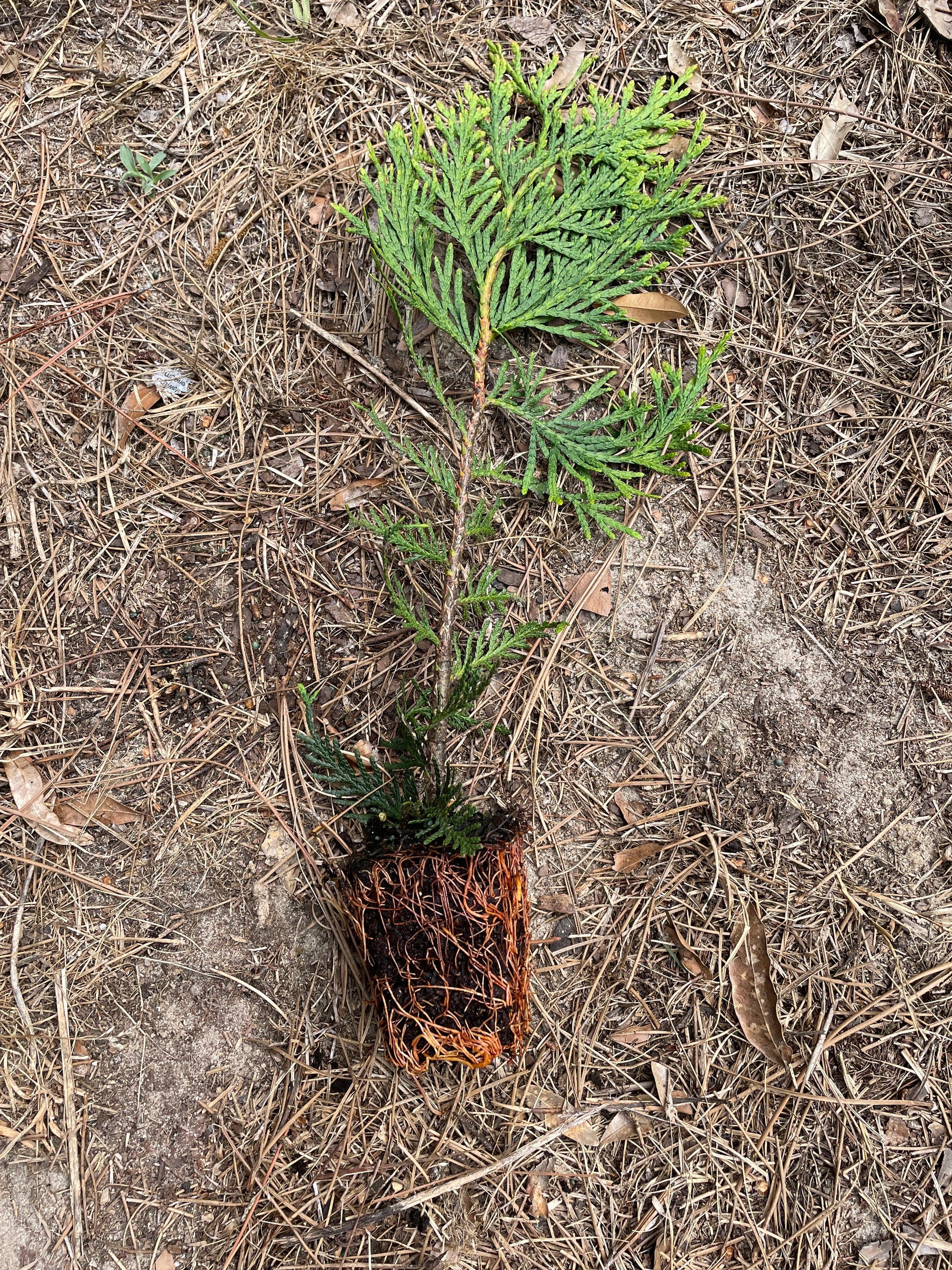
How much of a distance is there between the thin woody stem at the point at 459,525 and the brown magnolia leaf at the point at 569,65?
71 cm

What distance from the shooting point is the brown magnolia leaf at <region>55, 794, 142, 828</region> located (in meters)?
2.47

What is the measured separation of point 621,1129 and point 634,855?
2.60ft

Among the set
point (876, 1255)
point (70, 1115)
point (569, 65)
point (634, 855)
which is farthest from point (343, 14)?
point (876, 1255)

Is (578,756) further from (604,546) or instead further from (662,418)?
(662,418)

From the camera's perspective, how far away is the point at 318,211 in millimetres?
2570

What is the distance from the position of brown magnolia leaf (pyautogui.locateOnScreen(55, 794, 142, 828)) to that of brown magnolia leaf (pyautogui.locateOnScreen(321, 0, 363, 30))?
2468mm

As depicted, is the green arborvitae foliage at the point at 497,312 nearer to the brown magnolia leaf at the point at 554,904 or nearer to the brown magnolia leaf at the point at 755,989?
the brown magnolia leaf at the point at 554,904

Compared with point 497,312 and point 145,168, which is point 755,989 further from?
point 145,168

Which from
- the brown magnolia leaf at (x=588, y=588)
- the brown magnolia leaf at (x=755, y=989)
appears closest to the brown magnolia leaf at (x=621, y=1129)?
the brown magnolia leaf at (x=755, y=989)

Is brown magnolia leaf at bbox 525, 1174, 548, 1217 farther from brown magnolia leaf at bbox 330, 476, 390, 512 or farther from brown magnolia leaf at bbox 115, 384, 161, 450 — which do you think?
brown magnolia leaf at bbox 115, 384, 161, 450

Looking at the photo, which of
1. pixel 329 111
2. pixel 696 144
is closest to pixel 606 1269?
pixel 696 144

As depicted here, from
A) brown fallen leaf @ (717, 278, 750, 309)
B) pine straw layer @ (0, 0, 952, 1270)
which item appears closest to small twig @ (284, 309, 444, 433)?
pine straw layer @ (0, 0, 952, 1270)

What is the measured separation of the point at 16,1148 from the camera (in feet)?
7.77

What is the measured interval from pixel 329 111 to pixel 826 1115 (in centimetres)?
340
